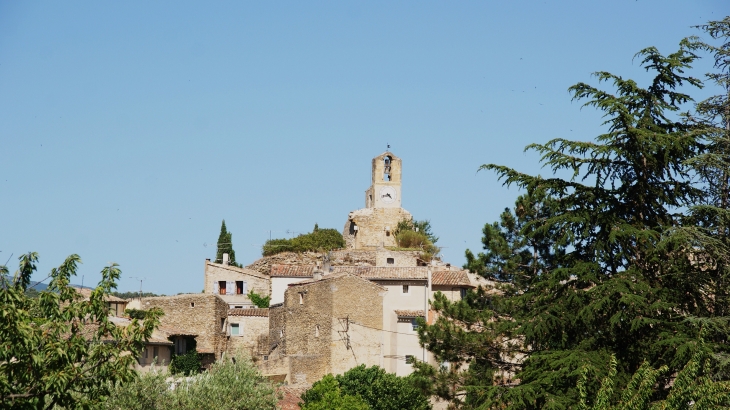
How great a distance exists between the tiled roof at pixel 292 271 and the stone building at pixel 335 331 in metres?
10.2

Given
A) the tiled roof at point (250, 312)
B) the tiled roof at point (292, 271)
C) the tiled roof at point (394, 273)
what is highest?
the tiled roof at point (292, 271)

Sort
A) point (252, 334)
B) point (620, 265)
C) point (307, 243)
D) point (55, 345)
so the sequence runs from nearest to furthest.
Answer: point (55, 345)
point (620, 265)
point (252, 334)
point (307, 243)

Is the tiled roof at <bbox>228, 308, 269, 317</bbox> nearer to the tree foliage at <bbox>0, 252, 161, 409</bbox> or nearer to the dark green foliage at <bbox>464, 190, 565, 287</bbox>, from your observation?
the dark green foliage at <bbox>464, 190, 565, 287</bbox>

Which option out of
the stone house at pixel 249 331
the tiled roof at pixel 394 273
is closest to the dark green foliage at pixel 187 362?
the stone house at pixel 249 331

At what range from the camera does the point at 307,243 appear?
70.1 metres

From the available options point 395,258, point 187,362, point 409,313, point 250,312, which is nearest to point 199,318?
point 187,362

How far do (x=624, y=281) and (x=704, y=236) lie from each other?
6.89ft

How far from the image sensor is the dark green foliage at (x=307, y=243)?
69.5 m

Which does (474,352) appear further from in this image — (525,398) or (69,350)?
(69,350)

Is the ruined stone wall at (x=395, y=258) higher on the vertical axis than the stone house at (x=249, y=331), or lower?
higher

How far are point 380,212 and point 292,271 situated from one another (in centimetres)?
1262

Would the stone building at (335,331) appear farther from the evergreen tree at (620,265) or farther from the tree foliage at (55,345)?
the tree foliage at (55,345)

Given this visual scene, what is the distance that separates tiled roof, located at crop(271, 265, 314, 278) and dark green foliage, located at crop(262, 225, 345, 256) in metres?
4.74

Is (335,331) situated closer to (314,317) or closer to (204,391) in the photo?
(314,317)
